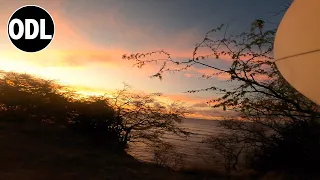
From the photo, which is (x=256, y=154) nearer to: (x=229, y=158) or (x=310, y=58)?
(x=229, y=158)

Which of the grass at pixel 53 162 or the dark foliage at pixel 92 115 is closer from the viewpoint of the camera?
the grass at pixel 53 162

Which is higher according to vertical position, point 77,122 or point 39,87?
point 39,87

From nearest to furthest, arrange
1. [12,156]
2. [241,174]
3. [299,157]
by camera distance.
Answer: [12,156] → [299,157] → [241,174]

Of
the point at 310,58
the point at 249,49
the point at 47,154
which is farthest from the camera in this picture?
the point at 47,154

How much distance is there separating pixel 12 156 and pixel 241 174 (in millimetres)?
6606

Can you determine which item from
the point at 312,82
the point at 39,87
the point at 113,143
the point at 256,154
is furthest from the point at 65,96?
the point at 312,82

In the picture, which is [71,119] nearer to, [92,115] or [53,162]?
[92,115]

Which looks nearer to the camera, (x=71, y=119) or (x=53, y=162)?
(x=53, y=162)

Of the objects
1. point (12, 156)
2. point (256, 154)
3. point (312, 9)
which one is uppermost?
point (312, 9)

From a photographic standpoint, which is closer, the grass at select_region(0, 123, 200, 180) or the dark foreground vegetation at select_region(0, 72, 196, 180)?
the grass at select_region(0, 123, 200, 180)

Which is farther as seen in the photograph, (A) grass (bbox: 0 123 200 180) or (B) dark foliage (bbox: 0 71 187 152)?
(B) dark foliage (bbox: 0 71 187 152)

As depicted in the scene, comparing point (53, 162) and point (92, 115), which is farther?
point (92, 115)

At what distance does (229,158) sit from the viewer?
1012cm

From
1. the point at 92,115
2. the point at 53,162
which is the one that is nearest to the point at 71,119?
the point at 92,115
